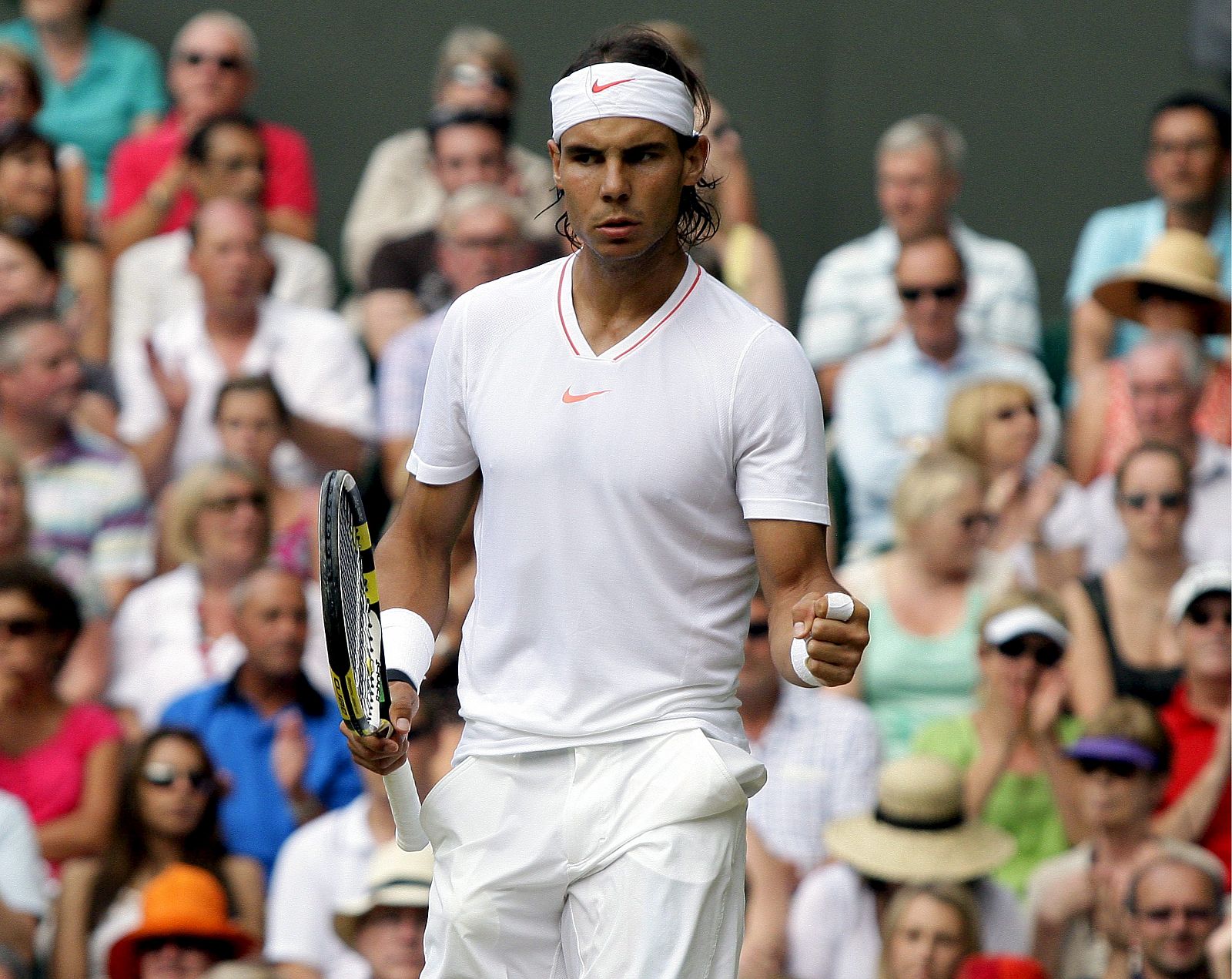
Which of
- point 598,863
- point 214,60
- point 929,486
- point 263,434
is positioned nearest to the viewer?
point 598,863

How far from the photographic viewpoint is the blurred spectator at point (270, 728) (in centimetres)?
627

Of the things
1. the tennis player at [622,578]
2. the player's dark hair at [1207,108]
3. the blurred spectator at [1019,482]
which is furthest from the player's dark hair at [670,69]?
the player's dark hair at [1207,108]

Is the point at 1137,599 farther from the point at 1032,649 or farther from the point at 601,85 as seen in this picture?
the point at 601,85

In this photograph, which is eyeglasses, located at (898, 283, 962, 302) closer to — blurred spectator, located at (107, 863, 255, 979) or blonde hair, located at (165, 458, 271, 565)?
blonde hair, located at (165, 458, 271, 565)

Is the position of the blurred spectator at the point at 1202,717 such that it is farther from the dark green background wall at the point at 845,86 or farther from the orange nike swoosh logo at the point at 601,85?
the orange nike swoosh logo at the point at 601,85

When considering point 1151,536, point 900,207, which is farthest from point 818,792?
point 900,207

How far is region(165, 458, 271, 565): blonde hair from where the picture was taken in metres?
6.87

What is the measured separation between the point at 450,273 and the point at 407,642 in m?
4.17

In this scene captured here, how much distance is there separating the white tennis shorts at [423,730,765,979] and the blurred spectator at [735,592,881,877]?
2793mm

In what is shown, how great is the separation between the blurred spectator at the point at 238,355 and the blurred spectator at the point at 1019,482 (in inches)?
83.0

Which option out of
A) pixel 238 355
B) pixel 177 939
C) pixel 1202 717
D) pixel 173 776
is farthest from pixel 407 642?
pixel 238 355

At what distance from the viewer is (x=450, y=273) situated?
7.39 metres

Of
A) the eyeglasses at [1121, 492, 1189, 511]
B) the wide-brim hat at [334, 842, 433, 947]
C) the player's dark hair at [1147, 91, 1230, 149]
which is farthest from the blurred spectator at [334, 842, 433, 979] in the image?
the player's dark hair at [1147, 91, 1230, 149]

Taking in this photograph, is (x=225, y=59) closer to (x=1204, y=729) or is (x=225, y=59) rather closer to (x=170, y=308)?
(x=170, y=308)
